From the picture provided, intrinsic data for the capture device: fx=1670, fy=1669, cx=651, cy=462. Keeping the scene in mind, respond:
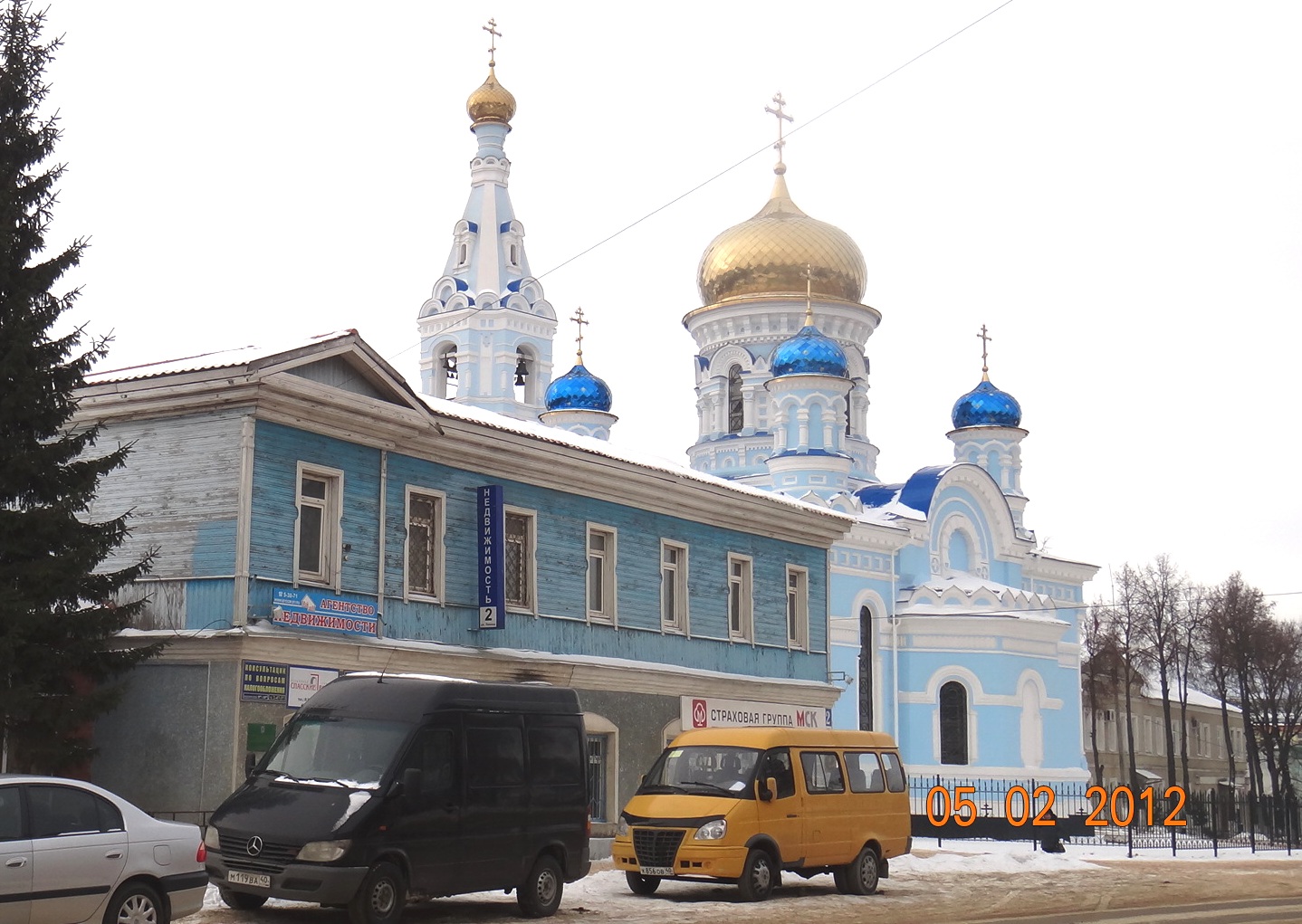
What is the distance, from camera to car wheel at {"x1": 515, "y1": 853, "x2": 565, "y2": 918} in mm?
15180

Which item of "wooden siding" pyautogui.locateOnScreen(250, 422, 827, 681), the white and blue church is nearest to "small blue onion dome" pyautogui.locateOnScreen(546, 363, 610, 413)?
the white and blue church

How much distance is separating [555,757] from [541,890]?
1304mm

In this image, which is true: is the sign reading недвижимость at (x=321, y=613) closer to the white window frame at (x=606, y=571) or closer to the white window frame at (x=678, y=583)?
the white window frame at (x=606, y=571)

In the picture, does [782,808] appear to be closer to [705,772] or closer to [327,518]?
[705,772]

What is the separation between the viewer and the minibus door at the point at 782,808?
1742 cm

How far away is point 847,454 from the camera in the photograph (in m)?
52.0

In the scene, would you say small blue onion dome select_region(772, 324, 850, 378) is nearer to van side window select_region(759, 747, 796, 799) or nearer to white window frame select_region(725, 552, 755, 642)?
white window frame select_region(725, 552, 755, 642)

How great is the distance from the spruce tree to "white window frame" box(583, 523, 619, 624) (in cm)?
791

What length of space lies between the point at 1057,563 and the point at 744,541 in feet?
93.0

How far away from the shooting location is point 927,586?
46812 millimetres

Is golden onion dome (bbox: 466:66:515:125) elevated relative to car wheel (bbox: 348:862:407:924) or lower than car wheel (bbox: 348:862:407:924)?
elevated

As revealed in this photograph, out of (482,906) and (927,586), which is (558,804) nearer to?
(482,906)

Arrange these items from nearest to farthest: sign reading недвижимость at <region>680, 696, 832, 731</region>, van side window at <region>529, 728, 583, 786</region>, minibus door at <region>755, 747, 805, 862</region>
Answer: van side window at <region>529, 728, 583, 786</region>, minibus door at <region>755, 747, 805, 862</region>, sign reading недвижимость at <region>680, 696, 832, 731</region>
